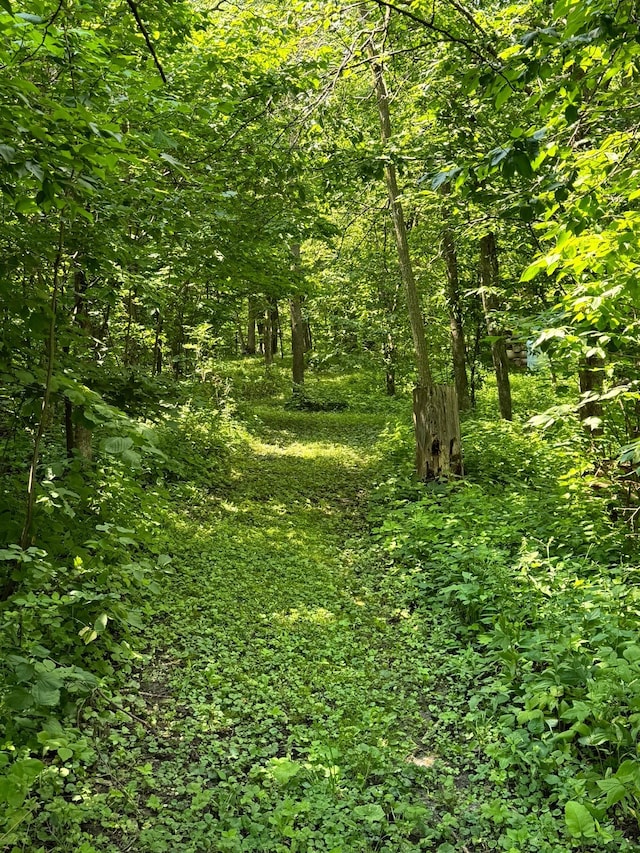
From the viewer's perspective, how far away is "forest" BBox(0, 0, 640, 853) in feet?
9.41

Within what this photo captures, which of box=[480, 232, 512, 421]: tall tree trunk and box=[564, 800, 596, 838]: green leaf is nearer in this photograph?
box=[564, 800, 596, 838]: green leaf

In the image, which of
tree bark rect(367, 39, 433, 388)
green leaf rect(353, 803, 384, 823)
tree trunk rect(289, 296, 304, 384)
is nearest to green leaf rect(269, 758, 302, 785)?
green leaf rect(353, 803, 384, 823)

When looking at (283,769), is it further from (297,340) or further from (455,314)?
(297,340)

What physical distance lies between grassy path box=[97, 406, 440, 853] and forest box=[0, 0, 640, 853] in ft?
0.07

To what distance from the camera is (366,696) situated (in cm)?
418

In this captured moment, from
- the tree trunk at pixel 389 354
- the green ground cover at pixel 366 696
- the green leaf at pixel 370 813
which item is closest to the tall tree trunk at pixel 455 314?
the tree trunk at pixel 389 354

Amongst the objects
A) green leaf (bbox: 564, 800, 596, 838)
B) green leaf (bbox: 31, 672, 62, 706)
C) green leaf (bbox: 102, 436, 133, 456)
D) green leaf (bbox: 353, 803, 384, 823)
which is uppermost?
green leaf (bbox: 102, 436, 133, 456)

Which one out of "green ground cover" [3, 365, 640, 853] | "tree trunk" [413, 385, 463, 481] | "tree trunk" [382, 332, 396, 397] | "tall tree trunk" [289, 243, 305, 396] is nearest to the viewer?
"green ground cover" [3, 365, 640, 853]

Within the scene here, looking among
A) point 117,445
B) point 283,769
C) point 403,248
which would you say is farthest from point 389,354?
point 117,445

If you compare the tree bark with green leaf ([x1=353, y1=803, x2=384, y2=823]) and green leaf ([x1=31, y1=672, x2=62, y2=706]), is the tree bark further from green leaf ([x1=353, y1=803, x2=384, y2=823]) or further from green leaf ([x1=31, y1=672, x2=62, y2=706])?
green leaf ([x1=31, y1=672, x2=62, y2=706])

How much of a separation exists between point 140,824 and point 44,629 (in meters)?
1.31

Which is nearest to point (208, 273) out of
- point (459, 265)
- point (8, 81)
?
point (8, 81)

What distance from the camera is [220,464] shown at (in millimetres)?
10641

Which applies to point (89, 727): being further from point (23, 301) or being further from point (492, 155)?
point (492, 155)
